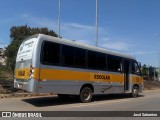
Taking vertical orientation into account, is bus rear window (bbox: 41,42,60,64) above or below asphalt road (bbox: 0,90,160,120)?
above

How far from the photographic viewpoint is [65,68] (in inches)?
616

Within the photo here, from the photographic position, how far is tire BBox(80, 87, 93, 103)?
1683 cm

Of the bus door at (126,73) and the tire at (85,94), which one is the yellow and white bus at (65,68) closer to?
the tire at (85,94)

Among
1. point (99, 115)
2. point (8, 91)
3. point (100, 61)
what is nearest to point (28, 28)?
point (8, 91)

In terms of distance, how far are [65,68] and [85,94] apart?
224 cm

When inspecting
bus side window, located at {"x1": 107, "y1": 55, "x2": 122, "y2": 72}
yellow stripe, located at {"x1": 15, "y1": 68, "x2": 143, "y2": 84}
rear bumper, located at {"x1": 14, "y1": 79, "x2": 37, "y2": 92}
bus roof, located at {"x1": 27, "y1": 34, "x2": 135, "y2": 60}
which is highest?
bus roof, located at {"x1": 27, "y1": 34, "x2": 135, "y2": 60}

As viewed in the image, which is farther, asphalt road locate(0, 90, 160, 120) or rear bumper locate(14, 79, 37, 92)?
rear bumper locate(14, 79, 37, 92)

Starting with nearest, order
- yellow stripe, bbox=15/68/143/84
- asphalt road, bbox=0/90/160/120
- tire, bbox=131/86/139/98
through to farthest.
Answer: asphalt road, bbox=0/90/160/120 → yellow stripe, bbox=15/68/143/84 → tire, bbox=131/86/139/98

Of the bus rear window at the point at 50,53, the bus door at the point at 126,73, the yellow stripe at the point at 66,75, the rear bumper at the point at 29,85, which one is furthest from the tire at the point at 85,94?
Answer: the bus door at the point at 126,73

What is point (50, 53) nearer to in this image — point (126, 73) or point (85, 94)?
point (85, 94)

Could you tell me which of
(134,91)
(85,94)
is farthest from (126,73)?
(85,94)

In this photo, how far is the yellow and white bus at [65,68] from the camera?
1448 cm

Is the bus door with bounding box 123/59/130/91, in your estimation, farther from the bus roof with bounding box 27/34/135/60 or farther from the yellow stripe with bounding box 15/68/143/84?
the yellow stripe with bounding box 15/68/143/84

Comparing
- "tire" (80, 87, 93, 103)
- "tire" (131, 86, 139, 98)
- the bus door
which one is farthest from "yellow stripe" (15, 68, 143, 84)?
"tire" (131, 86, 139, 98)
